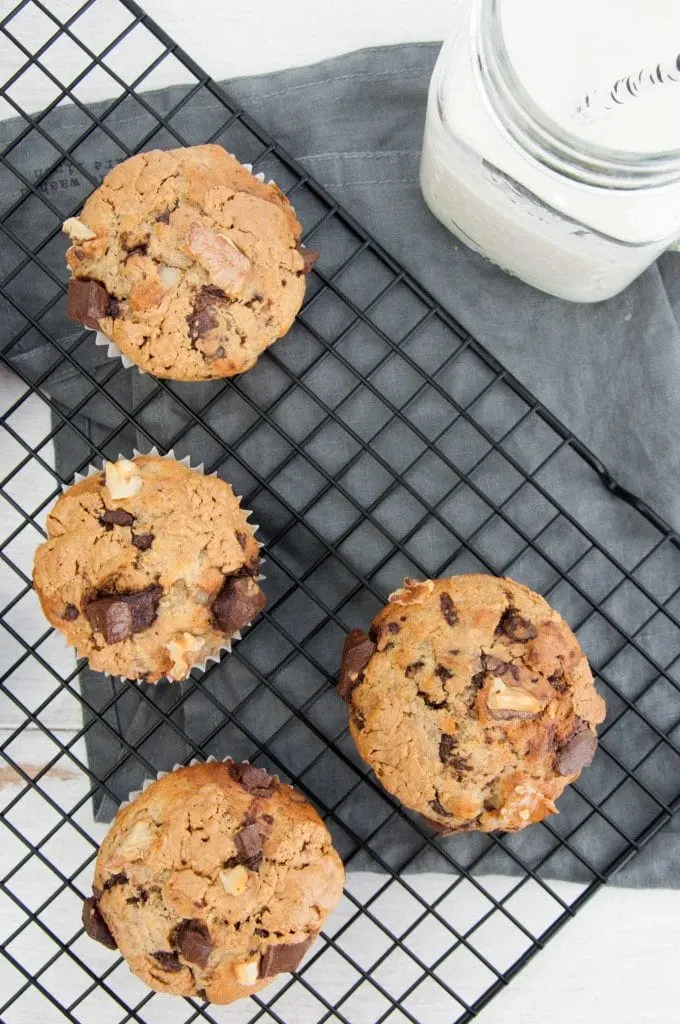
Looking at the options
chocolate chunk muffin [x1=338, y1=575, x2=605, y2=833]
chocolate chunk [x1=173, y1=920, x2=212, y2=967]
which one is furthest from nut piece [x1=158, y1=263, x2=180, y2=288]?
chocolate chunk [x1=173, y1=920, x2=212, y2=967]

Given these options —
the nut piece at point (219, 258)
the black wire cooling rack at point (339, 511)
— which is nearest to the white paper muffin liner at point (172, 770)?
the black wire cooling rack at point (339, 511)

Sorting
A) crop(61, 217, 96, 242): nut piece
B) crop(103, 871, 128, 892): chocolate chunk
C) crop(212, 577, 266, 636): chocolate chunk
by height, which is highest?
crop(61, 217, 96, 242): nut piece

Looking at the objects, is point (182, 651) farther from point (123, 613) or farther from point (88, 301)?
point (88, 301)

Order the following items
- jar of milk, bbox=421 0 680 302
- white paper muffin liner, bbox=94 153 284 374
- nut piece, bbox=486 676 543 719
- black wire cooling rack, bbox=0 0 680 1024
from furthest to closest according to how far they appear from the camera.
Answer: black wire cooling rack, bbox=0 0 680 1024 < white paper muffin liner, bbox=94 153 284 374 < nut piece, bbox=486 676 543 719 < jar of milk, bbox=421 0 680 302

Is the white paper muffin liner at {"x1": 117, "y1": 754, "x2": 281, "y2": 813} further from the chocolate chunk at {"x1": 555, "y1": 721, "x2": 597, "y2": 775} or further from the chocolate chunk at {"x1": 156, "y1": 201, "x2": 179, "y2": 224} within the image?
the chocolate chunk at {"x1": 156, "y1": 201, "x2": 179, "y2": 224}

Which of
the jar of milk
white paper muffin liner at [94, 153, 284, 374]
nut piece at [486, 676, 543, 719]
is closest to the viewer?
the jar of milk

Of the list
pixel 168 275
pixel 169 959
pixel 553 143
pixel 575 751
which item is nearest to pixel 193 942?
pixel 169 959

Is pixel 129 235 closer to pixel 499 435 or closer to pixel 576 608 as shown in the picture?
pixel 499 435
